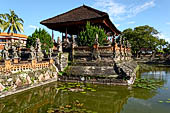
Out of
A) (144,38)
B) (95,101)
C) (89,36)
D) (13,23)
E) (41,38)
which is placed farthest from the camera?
(144,38)

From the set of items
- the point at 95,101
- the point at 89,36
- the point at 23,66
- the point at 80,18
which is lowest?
the point at 95,101

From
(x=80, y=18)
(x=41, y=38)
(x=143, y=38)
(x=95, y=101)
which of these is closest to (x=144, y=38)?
(x=143, y=38)

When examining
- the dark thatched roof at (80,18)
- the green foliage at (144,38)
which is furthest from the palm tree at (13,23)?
the green foliage at (144,38)

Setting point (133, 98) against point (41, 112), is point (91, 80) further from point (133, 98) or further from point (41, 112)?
point (41, 112)

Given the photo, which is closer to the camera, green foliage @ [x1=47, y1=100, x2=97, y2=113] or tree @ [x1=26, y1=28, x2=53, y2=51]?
green foliage @ [x1=47, y1=100, x2=97, y2=113]

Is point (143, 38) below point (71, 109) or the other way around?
the other way around

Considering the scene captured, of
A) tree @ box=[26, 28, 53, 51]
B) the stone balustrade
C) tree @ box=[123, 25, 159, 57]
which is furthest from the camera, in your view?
tree @ box=[123, 25, 159, 57]

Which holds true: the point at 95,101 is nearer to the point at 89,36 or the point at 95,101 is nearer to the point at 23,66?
the point at 23,66

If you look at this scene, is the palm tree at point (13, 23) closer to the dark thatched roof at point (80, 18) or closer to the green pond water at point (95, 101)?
the dark thatched roof at point (80, 18)

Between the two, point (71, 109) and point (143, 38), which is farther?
→ point (143, 38)

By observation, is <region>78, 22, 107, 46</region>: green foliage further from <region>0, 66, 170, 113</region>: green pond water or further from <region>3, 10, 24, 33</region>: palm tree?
<region>3, 10, 24, 33</region>: palm tree

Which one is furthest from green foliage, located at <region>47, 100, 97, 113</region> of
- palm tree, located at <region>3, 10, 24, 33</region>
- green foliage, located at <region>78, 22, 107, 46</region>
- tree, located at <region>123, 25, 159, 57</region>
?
tree, located at <region>123, 25, 159, 57</region>

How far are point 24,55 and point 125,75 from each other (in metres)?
11.5

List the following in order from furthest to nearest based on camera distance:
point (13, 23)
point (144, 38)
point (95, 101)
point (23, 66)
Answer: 1. point (144, 38)
2. point (13, 23)
3. point (23, 66)
4. point (95, 101)
